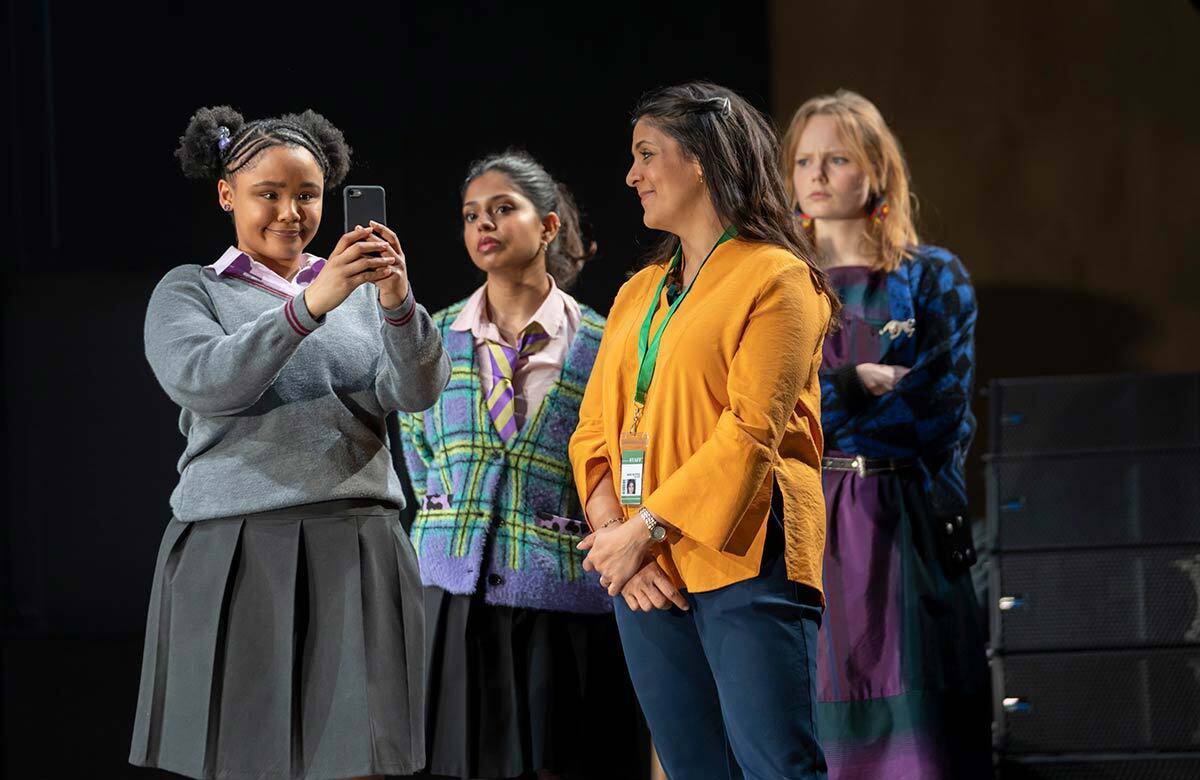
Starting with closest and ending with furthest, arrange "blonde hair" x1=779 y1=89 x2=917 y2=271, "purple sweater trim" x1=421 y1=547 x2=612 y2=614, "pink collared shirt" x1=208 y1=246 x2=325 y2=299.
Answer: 1. "pink collared shirt" x1=208 y1=246 x2=325 y2=299
2. "purple sweater trim" x1=421 y1=547 x2=612 y2=614
3. "blonde hair" x1=779 y1=89 x2=917 y2=271

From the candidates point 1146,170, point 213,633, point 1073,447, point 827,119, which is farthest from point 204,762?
point 1146,170

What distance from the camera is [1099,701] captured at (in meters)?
3.45

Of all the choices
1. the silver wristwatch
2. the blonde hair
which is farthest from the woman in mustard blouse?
the blonde hair

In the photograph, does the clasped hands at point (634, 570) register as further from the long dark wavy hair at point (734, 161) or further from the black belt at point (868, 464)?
the black belt at point (868, 464)

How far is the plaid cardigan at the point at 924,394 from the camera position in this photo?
3.04 meters

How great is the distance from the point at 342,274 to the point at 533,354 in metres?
0.88

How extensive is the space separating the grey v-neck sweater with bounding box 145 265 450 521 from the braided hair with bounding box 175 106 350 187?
200mm

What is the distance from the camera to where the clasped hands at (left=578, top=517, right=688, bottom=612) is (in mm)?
2090

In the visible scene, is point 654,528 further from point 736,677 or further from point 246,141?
point 246,141

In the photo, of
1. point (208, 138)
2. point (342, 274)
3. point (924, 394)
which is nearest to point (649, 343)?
point (342, 274)

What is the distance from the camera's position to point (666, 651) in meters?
2.12

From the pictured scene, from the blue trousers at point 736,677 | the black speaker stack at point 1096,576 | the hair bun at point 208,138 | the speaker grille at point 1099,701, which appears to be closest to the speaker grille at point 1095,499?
the black speaker stack at point 1096,576

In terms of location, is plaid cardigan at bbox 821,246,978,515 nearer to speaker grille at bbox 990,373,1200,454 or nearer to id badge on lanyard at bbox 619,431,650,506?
speaker grille at bbox 990,373,1200,454

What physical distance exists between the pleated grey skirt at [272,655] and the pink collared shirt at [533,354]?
2.29ft
